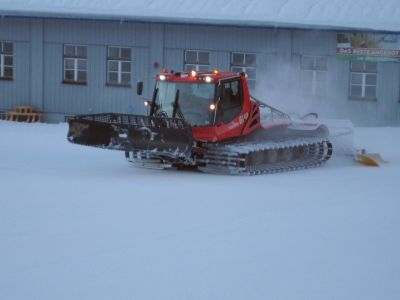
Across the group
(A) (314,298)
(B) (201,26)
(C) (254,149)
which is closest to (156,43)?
(B) (201,26)

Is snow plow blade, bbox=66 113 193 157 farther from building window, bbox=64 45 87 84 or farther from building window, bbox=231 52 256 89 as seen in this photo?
building window, bbox=64 45 87 84

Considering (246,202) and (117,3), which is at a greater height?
(117,3)

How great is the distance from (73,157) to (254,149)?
392 centimetres

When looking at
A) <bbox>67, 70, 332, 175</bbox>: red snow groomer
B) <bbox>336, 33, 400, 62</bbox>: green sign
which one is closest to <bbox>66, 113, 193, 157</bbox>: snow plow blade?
<bbox>67, 70, 332, 175</bbox>: red snow groomer

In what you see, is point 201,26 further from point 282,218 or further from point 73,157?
point 282,218

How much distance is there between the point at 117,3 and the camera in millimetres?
25531

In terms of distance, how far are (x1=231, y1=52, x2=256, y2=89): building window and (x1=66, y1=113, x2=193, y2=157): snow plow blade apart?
35.6 ft

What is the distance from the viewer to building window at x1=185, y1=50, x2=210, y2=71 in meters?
24.6

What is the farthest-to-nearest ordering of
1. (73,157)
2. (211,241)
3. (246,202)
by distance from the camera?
(73,157)
(246,202)
(211,241)

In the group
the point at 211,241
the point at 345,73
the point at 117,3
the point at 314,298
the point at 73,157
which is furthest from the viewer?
the point at 117,3

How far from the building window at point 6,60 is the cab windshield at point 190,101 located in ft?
40.2

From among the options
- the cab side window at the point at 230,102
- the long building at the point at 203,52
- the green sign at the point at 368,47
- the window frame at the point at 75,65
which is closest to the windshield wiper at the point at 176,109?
the cab side window at the point at 230,102

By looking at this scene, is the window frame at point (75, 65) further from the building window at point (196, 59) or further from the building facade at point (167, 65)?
the building window at point (196, 59)

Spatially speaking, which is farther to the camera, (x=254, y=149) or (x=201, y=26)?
(x=201, y=26)
